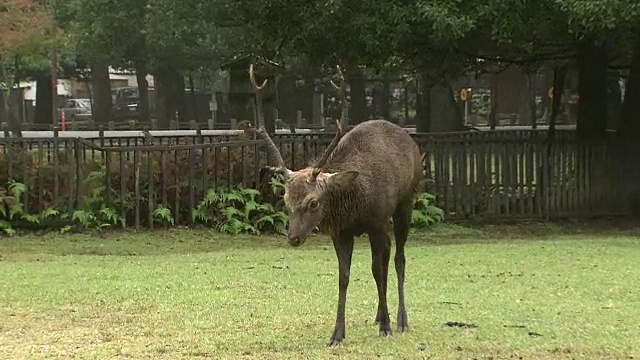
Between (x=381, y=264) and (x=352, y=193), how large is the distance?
71 cm

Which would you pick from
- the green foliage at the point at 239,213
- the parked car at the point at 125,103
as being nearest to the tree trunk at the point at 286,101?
the parked car at the point at 125,103

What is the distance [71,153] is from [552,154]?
8974 mm

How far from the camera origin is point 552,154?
1869 cm

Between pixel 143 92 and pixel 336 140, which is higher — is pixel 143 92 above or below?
above

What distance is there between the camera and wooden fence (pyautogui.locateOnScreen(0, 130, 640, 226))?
1655 centimetres

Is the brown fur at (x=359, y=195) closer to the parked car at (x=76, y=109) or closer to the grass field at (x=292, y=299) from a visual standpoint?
the grass field at (x=292, y=299)

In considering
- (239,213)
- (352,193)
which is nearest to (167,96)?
(239,213)

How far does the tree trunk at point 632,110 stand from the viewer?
62.2 feet

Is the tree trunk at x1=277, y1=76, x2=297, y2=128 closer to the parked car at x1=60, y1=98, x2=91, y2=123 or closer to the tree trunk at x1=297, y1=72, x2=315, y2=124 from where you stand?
the tree trunk at x1=297, y1=72, x2=315, y2=124

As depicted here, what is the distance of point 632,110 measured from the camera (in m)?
19.2

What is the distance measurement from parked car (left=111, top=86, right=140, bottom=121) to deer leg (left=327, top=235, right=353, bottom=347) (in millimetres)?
46701

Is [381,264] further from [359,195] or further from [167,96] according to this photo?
[167,96]

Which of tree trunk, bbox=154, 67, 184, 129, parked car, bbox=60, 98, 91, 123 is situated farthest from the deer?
parked car, bbox=60, 98, 91, 123

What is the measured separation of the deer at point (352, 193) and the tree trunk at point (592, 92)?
1189 cm
